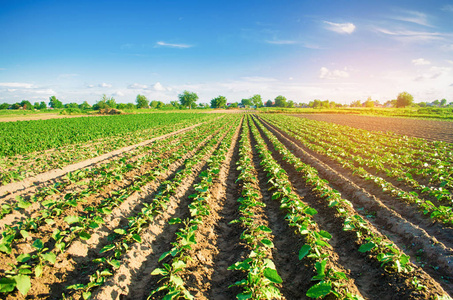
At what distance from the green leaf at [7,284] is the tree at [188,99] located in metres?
134

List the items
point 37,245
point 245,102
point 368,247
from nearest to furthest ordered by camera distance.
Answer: point 37,245 < point 368,247 < point 245,102

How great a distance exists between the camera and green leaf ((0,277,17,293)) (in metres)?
2.95

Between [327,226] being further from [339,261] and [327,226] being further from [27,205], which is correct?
[27,205]

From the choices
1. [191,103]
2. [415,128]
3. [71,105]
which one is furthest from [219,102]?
[415,128]

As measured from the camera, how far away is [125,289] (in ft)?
11.4

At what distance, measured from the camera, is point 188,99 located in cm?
13250

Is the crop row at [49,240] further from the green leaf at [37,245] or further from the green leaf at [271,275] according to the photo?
the green leaf at [271,275]

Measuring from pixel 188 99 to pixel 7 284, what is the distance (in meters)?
136

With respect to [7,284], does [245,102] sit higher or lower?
higher

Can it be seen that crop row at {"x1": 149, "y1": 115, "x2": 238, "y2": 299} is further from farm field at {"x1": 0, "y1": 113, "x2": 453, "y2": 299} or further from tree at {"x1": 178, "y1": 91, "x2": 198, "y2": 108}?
tree at {"x1": 178, "y1": 91, "x2": 198, "y2": 108}

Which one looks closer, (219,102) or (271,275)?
(271,275)

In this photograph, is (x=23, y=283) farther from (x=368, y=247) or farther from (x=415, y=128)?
(x=415, y=128)

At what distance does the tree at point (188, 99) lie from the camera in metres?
132

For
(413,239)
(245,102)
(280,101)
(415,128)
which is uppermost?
(245,102)
